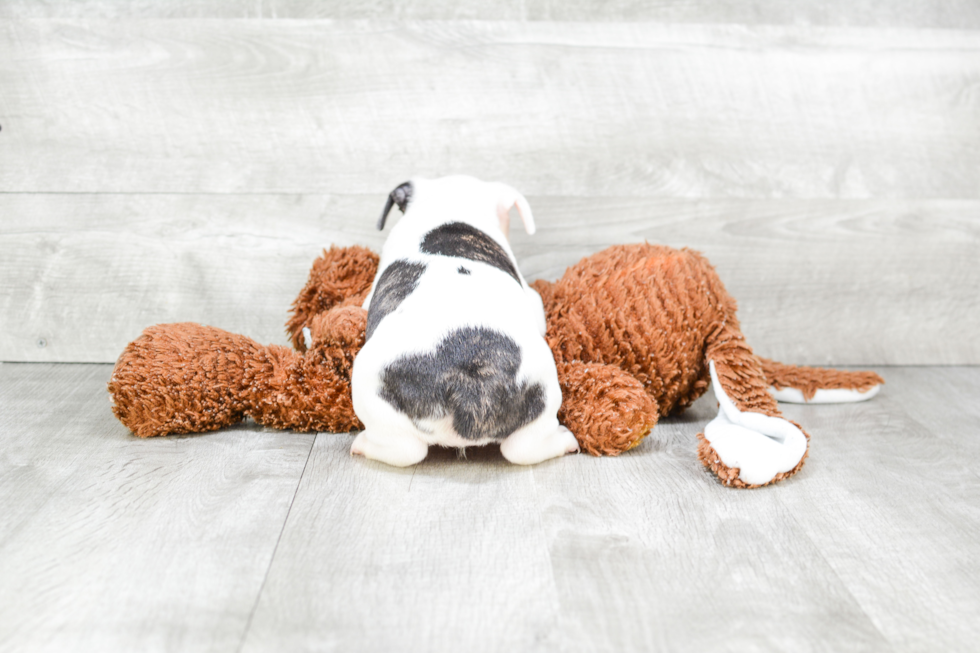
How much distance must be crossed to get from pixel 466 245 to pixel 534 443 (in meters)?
0.44

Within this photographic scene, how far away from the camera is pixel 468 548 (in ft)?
4.39

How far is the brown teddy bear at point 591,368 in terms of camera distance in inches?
66.9

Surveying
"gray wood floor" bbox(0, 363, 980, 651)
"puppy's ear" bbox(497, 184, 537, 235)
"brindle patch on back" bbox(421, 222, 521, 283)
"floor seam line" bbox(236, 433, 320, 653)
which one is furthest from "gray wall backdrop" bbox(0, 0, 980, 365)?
"floor seam line" bbox(236, 433, 320, 653)

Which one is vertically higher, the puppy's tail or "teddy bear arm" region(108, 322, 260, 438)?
"teddy bear arm" region(108, 322, 260, 438)

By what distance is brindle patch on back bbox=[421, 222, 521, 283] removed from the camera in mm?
1710

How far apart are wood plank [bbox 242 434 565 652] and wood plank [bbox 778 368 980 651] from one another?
0.50m

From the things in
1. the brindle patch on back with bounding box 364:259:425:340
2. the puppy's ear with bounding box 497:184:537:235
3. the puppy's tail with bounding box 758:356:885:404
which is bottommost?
the puppy's tail with bounding box 758:356:885:404

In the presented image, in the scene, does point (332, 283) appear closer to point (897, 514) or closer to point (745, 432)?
point (745, 432)

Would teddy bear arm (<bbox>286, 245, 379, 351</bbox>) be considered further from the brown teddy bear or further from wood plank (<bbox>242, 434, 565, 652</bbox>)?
wood plank (<bbox>242, 434, 565, 652</bbox>)

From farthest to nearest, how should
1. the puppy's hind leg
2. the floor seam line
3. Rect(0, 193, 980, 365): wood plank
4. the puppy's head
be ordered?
Rect(0, 193, 980, 365): wood plank → the puppy's head → the puppy's hind leg → the floor seam line

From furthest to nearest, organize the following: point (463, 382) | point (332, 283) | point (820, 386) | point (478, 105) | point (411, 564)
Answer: point (478, 105) → point (820, 386) → point (332, 283) → point (463, 382) → point (411, 564)

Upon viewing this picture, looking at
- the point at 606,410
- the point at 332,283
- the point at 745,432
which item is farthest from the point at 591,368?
the point at 332,283

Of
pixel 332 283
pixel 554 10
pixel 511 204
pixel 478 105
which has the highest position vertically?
pixel 554 10

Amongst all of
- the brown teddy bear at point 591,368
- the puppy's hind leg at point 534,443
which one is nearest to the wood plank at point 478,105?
the brown teddy bear at point 591,368
